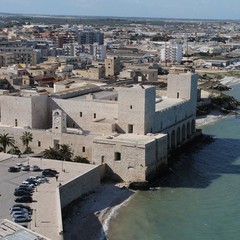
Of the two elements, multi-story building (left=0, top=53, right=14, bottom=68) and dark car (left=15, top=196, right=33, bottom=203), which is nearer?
dark car (left=15, top=196, right=33, bottom=203)

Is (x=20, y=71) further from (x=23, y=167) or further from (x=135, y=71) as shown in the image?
(x=23, y=167)

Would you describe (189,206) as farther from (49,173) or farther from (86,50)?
(86,50)

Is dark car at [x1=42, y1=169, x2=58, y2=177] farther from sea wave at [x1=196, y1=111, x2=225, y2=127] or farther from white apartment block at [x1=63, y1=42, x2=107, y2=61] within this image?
white apartment block at [x1=63, y1=42, x2=107, y2=61]

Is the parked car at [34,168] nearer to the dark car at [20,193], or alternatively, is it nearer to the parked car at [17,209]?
the dark car at [20,193]

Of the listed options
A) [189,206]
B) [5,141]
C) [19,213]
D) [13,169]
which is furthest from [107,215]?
[5,141]

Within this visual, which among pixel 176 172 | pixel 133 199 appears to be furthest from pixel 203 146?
pixel 133 199

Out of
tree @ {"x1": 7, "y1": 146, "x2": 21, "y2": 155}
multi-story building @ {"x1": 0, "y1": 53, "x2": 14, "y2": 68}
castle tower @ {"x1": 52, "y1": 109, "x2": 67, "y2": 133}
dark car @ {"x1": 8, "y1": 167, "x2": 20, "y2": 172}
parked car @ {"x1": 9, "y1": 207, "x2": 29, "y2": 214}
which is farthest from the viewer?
multi-story building @ {"x1": 0, "y1": 53, "x2": 14, "y2": 68}

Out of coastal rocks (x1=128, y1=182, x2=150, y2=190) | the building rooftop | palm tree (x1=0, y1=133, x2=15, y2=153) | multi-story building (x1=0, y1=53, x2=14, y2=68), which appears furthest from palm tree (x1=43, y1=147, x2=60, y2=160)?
multi-story building (x1=0, y1=53, x2=14, y2=68)
